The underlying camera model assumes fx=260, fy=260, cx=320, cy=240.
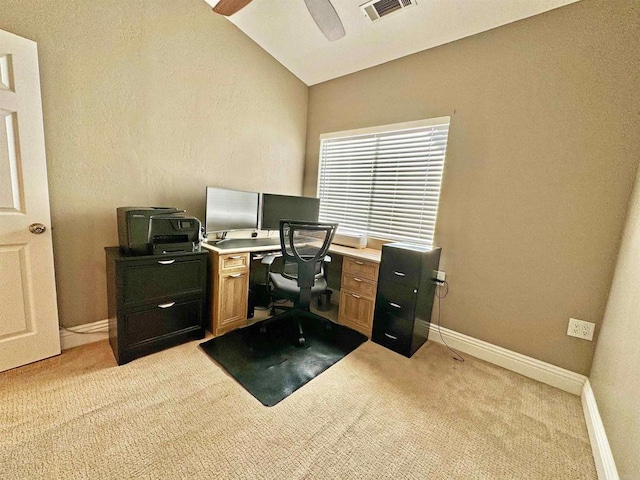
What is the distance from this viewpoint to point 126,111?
1.92 meters

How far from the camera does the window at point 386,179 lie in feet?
7.81

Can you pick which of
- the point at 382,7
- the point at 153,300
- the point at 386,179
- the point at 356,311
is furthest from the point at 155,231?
the point at 382,7

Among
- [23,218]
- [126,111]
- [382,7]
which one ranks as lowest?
[23,218]

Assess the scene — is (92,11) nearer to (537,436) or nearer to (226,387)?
(226,387)

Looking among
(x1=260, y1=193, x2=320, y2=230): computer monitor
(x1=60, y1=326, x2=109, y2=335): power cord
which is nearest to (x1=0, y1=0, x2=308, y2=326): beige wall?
(x1=60, y1=326, x2=109, y2=335): power cord

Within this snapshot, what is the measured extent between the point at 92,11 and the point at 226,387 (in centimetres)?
260

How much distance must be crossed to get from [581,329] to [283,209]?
2.55m

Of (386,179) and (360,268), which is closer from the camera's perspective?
(360,268)

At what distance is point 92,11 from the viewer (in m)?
1.72

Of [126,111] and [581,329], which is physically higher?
[126,111]

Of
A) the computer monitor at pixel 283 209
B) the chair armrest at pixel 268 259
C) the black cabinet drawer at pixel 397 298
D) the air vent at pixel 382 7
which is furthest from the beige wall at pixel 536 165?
the chair armrest at pixel 268 259

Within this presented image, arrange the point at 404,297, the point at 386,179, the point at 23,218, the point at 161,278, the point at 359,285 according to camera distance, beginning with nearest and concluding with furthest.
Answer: the point at 23,218 → the point at 161,278 → the point at 404,297 → the point at 359,285 → the point at 386,179

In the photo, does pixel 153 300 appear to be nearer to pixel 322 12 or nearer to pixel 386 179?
pixel 322 12

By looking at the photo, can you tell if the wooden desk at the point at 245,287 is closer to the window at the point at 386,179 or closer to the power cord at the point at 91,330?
the window at the point at 386,179
